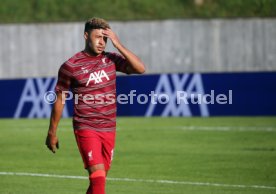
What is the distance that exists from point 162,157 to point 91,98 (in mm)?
7917

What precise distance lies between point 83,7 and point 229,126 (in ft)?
46.7

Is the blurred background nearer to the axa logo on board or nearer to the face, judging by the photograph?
the axa logo on board

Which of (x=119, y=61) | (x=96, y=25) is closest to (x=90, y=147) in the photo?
(x=119, y=61)

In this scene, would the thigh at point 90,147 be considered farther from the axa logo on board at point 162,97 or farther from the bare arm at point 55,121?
the axa logo on board at point 162,97

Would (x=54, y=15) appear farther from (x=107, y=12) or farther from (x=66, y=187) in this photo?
(x=66, y=187)

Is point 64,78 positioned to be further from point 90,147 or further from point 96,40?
point 90,147

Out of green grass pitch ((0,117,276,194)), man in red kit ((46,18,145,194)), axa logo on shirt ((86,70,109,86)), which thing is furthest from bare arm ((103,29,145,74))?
green grass pitch ((0,117,276,194))

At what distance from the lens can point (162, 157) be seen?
58.7 ft

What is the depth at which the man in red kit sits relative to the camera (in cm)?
1005

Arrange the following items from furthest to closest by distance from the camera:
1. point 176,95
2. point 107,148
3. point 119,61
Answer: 1. point 176,95
2. point 119,61
3. point 107,148

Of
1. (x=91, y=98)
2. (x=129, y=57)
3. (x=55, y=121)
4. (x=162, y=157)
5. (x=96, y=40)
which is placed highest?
(x=96, y=40)

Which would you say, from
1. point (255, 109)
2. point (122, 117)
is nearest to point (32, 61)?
point (122, 117)

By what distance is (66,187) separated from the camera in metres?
13.7

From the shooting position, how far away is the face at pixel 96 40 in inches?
392
